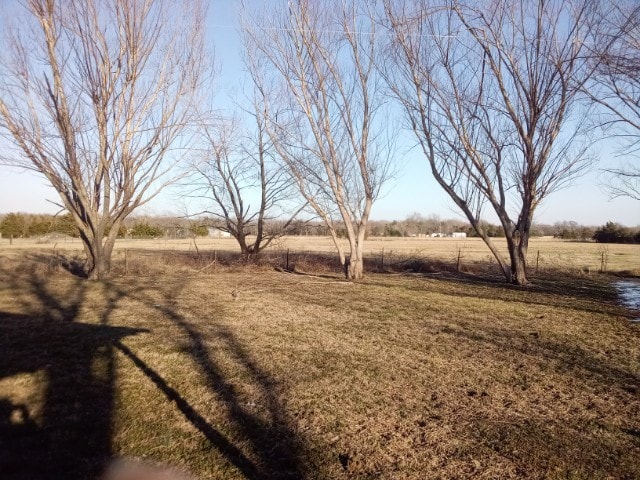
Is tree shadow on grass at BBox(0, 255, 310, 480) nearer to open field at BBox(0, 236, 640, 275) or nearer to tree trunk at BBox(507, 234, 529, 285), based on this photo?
tree trunk at BBox(507, 234, 529, 285)

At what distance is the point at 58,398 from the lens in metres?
4.78

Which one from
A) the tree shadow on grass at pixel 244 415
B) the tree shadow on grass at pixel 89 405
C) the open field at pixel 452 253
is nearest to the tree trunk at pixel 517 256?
the open field at pixel 452 253

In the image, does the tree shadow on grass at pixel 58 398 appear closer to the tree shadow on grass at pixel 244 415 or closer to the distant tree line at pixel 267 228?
the tree shadow on grass at pixel 244 415

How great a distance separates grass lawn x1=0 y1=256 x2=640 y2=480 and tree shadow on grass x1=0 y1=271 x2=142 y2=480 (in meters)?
0.02

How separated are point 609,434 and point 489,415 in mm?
953

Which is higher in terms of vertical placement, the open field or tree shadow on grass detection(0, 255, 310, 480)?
the open field

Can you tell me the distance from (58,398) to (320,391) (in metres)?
2.59

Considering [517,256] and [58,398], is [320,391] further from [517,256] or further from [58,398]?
[517,256]

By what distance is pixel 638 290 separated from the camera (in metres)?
15.4

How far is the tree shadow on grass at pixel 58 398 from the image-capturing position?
351 cm

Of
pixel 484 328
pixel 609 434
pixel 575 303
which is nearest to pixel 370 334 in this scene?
pixel 484 328

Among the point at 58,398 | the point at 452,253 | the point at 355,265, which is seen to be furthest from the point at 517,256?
the point at 452,253

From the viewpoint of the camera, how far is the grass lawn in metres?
3.61

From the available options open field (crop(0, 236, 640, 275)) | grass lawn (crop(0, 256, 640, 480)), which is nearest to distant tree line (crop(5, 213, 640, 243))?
open field (crop(0, 236, 640, 275))
